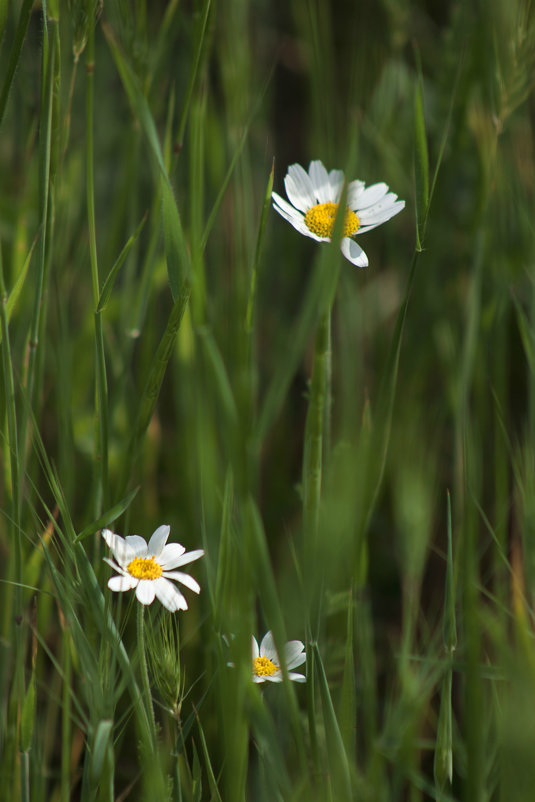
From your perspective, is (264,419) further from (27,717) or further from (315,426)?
(27,717)

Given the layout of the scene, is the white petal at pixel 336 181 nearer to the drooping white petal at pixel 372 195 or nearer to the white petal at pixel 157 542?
the drooping white petal at pixel 372 195

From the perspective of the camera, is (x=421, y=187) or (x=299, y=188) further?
(x=299, y=188)

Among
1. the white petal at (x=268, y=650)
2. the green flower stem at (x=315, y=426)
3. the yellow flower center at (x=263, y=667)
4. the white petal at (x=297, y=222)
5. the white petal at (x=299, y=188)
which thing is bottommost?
the yellow flower center at (x=263, y=667)

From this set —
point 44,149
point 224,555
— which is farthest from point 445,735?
point 44,149

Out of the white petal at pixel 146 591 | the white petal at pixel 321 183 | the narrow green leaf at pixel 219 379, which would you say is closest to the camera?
the narrow green leaf at pixel 219 379

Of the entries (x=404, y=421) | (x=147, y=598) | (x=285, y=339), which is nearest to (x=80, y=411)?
(x=285, y=339)

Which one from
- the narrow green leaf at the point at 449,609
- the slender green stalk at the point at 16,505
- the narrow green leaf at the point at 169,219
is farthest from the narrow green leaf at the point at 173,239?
the narrow green leaf at the point at 449,609

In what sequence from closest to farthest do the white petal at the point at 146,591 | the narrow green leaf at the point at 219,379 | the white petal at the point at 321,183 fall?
the narrow green leaf at the point at 219,379 → the white petal at the point at 146,591 → the white petal at the point at 321,183
